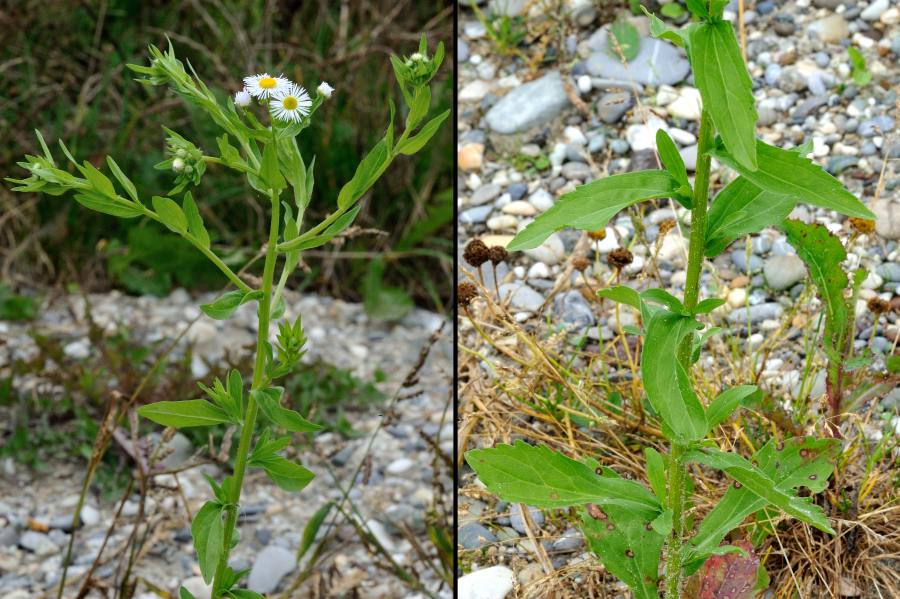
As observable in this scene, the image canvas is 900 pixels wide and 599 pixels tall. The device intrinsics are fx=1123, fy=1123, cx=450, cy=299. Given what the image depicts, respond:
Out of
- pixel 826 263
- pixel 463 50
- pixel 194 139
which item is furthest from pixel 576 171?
pixel 194 139

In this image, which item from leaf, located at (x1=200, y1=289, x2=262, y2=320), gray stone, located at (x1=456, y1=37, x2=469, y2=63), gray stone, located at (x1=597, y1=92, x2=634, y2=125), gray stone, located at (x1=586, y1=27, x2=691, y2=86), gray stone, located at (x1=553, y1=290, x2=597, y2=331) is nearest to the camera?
leaf, located at (x1=200, y1=289, x2=262, y2=320)

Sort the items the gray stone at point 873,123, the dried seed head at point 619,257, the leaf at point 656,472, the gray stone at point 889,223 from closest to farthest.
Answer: the leaf at point 656,472 → the dried seed head at point 619,257 → the gray stone at point 889,223 → the gray stone at point 873,123

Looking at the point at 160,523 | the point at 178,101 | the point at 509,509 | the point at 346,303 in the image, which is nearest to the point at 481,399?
the point at 509,509

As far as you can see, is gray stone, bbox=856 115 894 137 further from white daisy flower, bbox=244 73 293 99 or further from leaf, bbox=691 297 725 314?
white daisy flower, bbox=244 73 293 99

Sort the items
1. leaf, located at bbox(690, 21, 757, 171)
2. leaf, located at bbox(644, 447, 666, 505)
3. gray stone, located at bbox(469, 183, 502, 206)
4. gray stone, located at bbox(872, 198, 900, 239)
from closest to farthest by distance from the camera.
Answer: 1. leaf, located at bbox(690, 21, 757, 171)
2. leaf, located at bbox(644, 447, 666, 505)
3. gray stone, located at bbox(872, 198, 900, 239)
4. gray stone, located at bbox(469, 183, 502, 206)

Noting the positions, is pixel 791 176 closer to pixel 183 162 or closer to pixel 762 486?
pixel 762 486

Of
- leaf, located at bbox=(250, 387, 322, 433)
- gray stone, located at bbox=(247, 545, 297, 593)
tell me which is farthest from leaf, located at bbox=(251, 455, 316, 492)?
gray stone, located at bbox=(247, 545, 297, 593)

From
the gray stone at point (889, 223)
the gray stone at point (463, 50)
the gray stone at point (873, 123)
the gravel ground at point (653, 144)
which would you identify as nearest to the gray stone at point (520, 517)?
the gravel ground at point (653, 144)

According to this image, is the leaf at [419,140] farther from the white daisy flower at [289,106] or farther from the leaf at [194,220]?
the leaf at [194,220]
